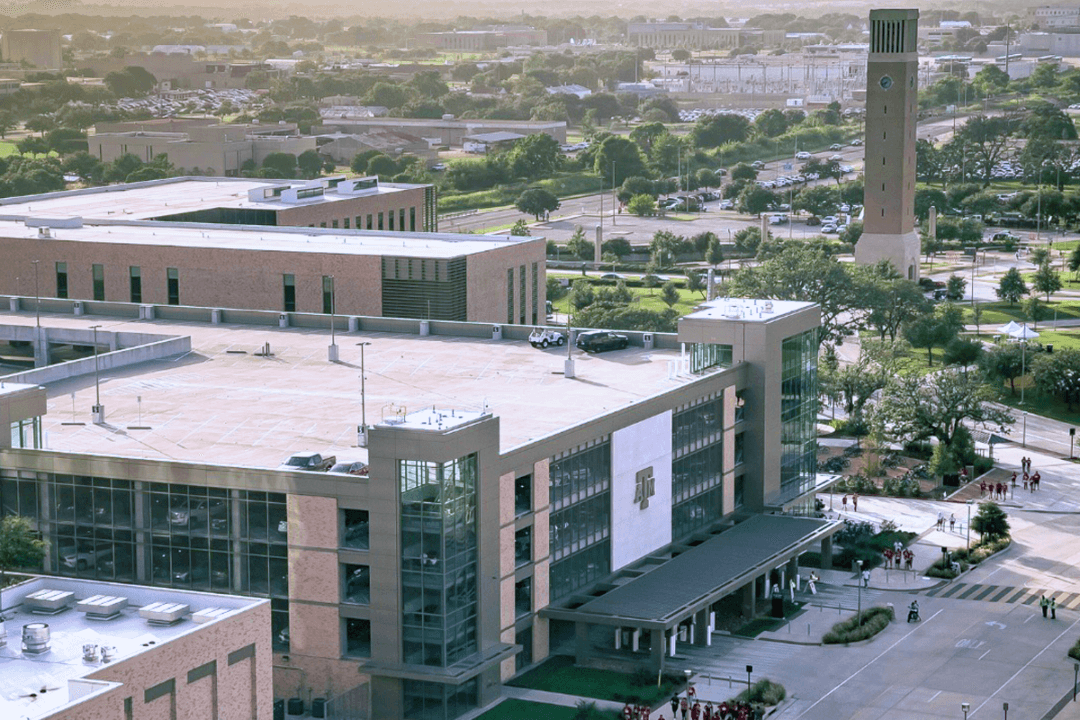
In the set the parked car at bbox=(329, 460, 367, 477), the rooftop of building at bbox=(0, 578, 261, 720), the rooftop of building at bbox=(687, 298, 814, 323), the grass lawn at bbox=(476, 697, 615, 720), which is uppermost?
the rooftop of building at bbox=(687, 298, 814, 323)

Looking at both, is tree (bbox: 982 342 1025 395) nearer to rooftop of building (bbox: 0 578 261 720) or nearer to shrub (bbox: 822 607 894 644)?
shrub (bbox: 822 607 894 644)

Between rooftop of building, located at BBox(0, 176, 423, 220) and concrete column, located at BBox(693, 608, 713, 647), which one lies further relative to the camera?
rooftop of building, located at BBox(0, 176, 423, 220)

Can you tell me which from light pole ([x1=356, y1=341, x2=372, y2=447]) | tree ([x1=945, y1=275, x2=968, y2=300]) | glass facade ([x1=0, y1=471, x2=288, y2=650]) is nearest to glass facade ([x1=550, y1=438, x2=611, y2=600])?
light pole ([x1=356, y1=341, x2=372, y2=447])

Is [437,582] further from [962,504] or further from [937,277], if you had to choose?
[937,277]

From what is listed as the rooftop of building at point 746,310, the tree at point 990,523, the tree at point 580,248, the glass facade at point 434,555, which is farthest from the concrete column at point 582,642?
the tree at point 580,248

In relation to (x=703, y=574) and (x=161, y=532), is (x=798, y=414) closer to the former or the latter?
(x=703, y=574)

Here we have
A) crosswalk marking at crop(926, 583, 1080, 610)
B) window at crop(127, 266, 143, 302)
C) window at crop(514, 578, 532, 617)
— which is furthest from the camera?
window at crop(127, 266, 143, 302)

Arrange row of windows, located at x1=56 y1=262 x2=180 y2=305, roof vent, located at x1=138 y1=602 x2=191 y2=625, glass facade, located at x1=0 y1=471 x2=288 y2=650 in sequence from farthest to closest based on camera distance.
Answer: row of windows, located at x1=56 y1=262 x2=180 y2=305 < glass facade, located at x1=0 y1=471 x2=288 y2=650 < roof vent, located at x1=138 y1=602 x2=191 y2=625

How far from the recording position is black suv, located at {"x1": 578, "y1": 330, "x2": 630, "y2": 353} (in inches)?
3543

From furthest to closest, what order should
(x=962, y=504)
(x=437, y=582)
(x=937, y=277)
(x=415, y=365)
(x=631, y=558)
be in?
(x=937, y=277) → (x=962, y=504) → (x=415, y=365) → (x=631, y=558) → (x=437, y=582)

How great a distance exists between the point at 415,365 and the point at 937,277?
283ft

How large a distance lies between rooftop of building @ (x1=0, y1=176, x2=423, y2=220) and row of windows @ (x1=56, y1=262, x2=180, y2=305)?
45.0 feet

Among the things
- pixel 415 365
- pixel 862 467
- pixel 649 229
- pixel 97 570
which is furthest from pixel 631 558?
pixel 649 229

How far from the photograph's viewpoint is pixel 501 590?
2726 inches
